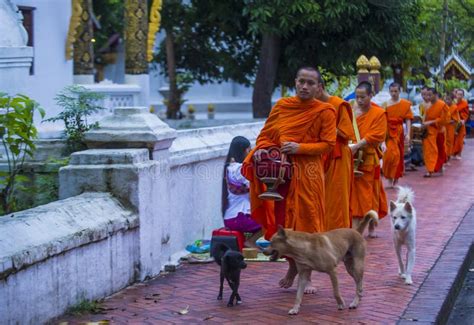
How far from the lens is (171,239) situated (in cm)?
896

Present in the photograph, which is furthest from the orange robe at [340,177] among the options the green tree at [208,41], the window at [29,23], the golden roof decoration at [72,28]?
the green tree at [208,41]

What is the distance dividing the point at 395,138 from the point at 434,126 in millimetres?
3267

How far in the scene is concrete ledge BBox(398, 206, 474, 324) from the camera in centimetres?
703

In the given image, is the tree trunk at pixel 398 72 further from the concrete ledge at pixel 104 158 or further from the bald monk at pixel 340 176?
the concrete ledge at pixel 104 158

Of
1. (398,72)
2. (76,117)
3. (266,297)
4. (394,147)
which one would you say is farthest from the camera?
(398,72)

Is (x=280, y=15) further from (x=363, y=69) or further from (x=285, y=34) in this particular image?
(x=363, y=69)

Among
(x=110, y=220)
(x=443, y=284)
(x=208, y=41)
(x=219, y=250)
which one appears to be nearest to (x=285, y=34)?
(x=208, y=41)

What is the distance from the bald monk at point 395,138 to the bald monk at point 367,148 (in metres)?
4.22

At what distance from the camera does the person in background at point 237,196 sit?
9.27 metres

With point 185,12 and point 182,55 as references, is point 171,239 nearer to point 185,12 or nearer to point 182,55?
point 185,12

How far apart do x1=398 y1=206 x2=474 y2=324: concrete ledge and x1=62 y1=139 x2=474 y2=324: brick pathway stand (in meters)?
0.06

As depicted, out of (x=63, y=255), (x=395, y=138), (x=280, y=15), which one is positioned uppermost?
(x=280, y=15)

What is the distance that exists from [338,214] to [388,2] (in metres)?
12.3

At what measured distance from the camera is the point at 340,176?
8.73 meters
